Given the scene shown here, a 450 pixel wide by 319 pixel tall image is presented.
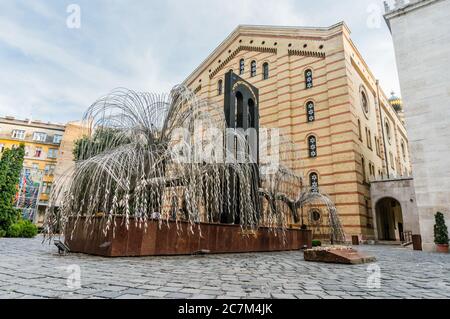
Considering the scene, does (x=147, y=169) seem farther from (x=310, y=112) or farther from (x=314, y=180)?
(x=310, y=112)

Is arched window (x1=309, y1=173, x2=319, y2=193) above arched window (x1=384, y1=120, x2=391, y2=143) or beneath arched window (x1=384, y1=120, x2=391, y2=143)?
beneath

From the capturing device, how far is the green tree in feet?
51.2

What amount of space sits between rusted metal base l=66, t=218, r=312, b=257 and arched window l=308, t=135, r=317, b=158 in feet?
39.3

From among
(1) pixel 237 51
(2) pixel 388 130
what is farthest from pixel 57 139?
(2) pixel 388 130

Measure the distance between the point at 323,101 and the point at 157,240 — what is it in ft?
57.0

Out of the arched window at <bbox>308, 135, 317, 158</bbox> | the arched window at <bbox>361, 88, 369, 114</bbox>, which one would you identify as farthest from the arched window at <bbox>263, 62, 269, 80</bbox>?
the arched window at <bbox>361, 88, 369, 114</bbox>

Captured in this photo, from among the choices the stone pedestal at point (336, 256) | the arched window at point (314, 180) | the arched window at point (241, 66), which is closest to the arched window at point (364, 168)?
the arched window at point (314, 180)

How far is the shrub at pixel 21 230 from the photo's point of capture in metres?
15.5

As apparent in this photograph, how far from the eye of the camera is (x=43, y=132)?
118 ft

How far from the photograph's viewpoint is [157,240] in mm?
6500

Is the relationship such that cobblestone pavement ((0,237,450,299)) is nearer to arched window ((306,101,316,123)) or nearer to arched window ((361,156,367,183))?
arched window ((361,156,367,183))

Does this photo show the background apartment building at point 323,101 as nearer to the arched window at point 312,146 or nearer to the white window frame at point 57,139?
the arched window at point 312,146

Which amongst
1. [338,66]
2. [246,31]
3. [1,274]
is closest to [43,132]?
[246,31]
